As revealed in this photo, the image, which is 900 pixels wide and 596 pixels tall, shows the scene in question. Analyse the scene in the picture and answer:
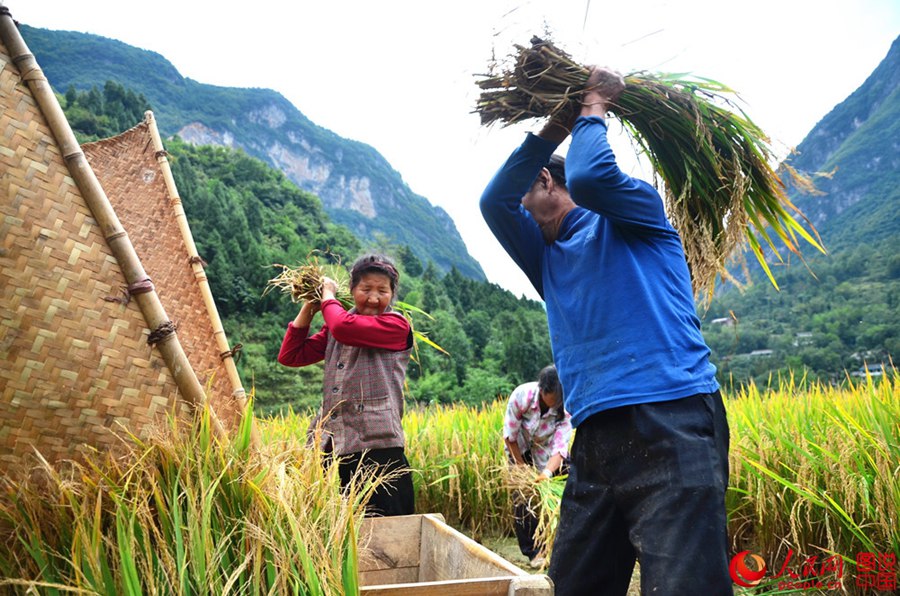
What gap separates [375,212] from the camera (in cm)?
10569

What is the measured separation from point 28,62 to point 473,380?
29.2 metres

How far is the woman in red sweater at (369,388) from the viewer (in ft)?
8.91

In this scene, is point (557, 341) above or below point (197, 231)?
below

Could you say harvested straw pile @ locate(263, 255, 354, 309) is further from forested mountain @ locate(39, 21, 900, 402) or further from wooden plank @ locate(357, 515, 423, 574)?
forested mountain @ locate(39, 21, 900, 402)

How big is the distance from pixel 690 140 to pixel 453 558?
1.40 metres

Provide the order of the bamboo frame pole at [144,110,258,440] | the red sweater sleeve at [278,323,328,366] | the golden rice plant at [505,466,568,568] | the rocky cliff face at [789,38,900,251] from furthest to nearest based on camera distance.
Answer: the rocky cliff face at [789,38,900,251], the golden rice plant at [505,466,568,568], the red sweater sleeve at [278,323,328,366], the bamboo frame pole at [144,110,258,440]

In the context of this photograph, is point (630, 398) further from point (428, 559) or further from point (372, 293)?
point (372, 293)

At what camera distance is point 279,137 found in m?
102

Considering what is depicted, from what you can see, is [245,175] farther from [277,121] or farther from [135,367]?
[277,121]

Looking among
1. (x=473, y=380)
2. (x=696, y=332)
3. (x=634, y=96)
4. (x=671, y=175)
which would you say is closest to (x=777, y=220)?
(x=671, y=175)

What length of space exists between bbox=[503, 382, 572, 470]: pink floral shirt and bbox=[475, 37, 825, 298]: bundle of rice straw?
6.94ft

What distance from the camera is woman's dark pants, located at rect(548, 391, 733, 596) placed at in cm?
144

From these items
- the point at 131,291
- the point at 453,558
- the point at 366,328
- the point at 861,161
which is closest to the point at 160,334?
the point at 131,291

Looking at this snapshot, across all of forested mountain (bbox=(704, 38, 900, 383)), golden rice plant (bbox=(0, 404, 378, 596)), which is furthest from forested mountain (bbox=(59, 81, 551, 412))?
golden rice plant (bbox=(0, 404, 378, 596))
